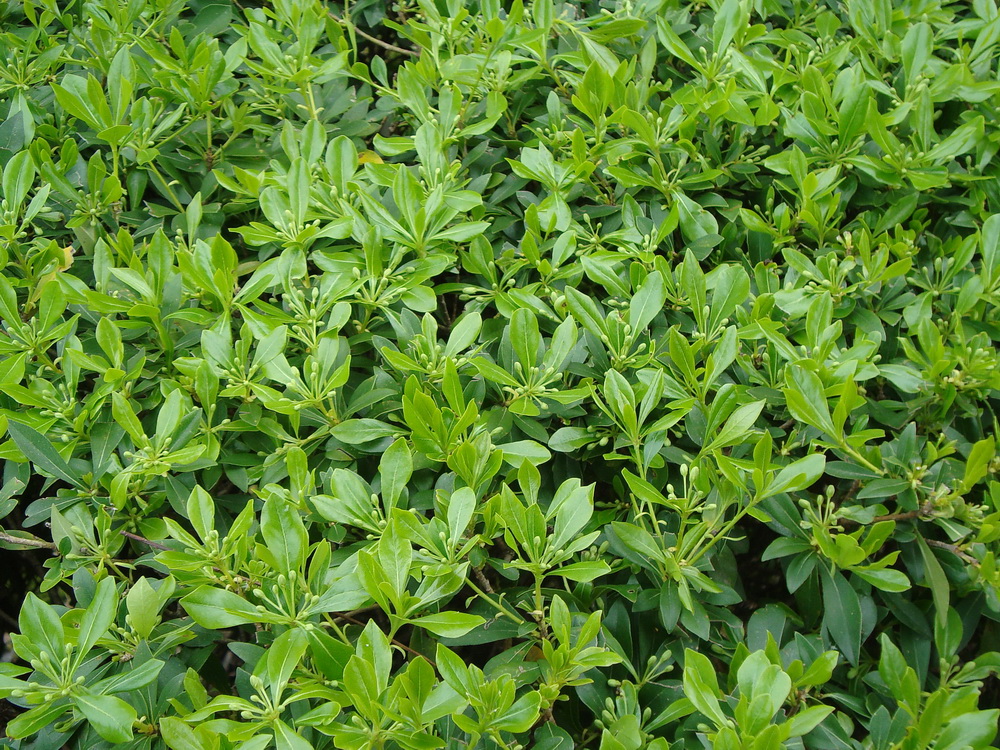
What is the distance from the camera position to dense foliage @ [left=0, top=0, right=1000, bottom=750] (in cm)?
124

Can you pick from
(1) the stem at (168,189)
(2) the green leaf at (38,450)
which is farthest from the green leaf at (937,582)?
(1) the stem at (168,189)

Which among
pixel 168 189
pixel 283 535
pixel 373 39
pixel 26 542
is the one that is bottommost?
pixel 26 542

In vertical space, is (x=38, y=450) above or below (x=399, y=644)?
above

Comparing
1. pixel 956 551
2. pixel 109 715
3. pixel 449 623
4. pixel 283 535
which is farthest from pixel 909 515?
pixel 109 715

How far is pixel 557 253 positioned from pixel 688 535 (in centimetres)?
61

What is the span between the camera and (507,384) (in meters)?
1.44

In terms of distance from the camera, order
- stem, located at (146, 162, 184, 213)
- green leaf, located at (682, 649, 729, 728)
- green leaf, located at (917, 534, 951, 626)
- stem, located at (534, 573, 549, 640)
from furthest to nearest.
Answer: stem, located at (146, 162, 184, 213)
green leaf, located at (917, 534, 951, 626)
stem, located at (534, 573, 549, 640)
green leaf, located at (682, 649, 729, 728)

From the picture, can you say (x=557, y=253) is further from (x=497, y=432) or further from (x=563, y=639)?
(x=563, y=639)

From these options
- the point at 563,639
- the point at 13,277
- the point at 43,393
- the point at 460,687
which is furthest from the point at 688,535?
the point at 13,277

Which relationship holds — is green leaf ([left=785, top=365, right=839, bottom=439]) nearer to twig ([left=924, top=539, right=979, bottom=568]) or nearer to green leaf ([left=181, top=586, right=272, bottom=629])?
twig ([left=924, top=539, right=979, bottom=568])

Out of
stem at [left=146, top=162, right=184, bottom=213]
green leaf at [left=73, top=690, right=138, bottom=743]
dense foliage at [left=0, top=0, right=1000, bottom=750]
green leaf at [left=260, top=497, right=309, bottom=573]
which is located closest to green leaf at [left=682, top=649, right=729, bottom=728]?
dense foliage at [left=0, top=0, right=1000, bottom=750]

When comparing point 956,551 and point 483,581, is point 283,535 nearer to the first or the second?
point 483,581

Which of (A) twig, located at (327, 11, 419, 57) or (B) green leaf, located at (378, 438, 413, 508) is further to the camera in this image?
(A) twig, located at (327, 11, 419, 57)

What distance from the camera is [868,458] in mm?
1451
